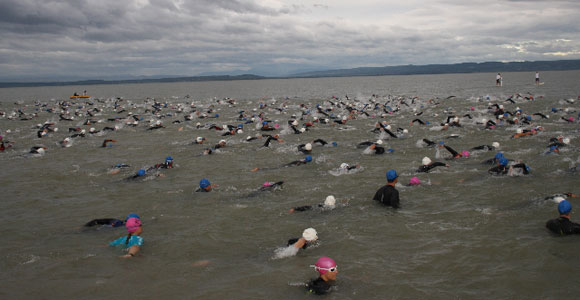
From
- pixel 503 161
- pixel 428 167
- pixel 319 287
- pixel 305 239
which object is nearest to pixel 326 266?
pixel 319 287

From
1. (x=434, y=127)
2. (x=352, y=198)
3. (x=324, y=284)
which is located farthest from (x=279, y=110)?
(x=324, y=284)

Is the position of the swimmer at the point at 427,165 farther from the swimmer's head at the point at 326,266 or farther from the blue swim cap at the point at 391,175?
the swimmer's head at the point at 326,266

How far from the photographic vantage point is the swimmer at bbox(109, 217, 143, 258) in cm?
822

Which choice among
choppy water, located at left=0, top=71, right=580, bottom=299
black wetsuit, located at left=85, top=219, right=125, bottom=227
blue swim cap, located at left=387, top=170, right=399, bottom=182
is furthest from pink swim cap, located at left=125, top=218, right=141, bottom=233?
blue swim cap, located at left=387, top=170, right=399, bottom=182

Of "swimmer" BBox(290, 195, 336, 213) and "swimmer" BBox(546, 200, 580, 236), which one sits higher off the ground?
"swimmer" BBox(546, 200, 580, 236)

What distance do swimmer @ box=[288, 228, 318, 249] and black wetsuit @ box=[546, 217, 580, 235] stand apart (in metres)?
5.19

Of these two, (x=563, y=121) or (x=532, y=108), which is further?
(x=532, y=108)

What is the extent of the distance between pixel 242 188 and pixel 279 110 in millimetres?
28455

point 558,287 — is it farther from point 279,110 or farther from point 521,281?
point 279,110

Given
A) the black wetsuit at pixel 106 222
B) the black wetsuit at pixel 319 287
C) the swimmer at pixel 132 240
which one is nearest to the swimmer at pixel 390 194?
the black wetsuit at pixel 319 287

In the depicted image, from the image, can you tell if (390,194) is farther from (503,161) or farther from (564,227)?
(503,161)

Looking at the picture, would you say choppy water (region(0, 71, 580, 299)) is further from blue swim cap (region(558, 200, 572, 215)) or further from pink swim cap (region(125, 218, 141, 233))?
blue swim cap (region(558, 200, 572, 215))

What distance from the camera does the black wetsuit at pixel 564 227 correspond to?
782cm

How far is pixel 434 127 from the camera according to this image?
24.1 metres
